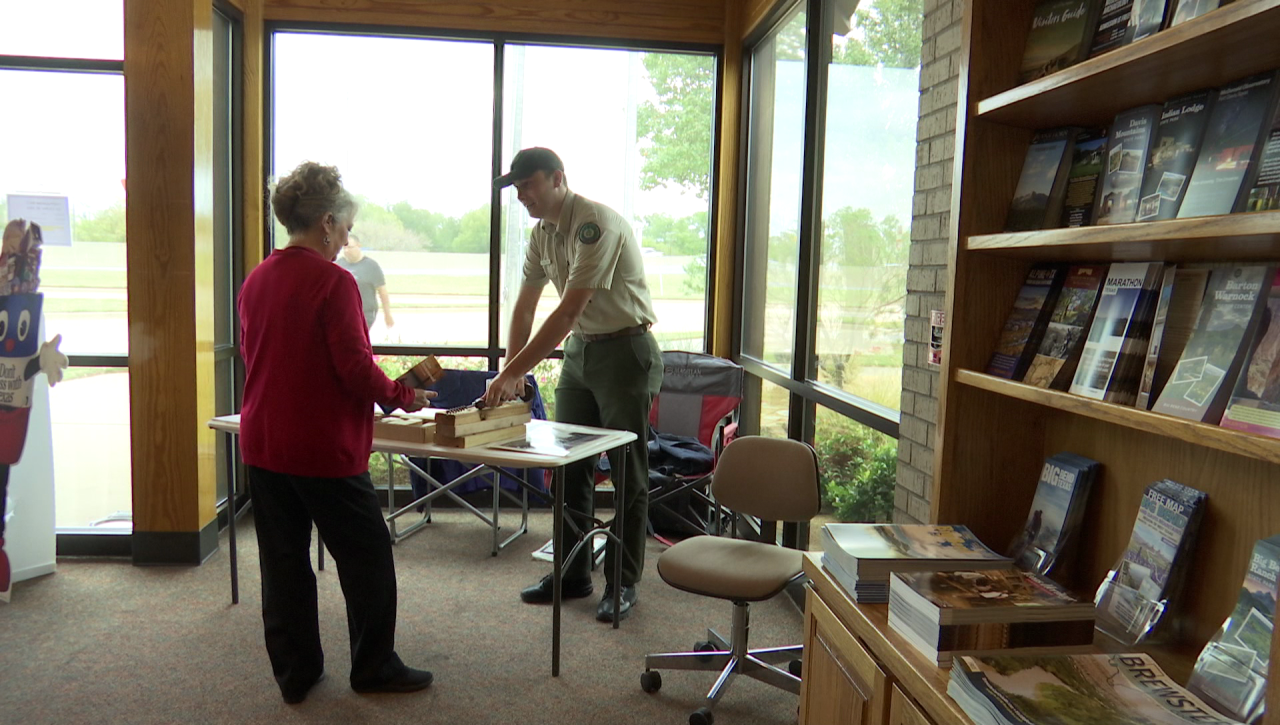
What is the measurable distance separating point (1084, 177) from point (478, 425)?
198 centimetres

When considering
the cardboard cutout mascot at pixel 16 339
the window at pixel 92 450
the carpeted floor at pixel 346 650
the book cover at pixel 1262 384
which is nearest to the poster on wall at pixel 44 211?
the cardboard cutout mascot at pixel 16 339

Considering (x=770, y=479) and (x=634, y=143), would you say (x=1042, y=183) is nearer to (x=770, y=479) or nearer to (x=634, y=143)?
(x=770, y=479)

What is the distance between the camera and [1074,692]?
1.14m

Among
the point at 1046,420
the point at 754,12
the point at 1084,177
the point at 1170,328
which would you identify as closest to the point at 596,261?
the point at 1046,420

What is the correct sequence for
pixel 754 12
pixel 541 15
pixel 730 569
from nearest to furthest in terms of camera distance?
pixel 730 569, pixel 754 12, pixel 541 15

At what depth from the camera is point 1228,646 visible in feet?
3.86

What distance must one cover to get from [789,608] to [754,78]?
110 inches

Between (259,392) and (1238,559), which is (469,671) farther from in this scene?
(1238,559)

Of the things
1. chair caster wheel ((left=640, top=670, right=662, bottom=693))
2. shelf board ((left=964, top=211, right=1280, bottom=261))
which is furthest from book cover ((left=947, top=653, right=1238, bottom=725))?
chair caster wheel ((left=640, top=670, right=662, bottom=693))

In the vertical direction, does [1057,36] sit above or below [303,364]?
above

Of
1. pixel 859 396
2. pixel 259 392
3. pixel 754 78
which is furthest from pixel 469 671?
pixel 754 78

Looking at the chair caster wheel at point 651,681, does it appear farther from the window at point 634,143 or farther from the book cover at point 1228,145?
the window at point 634,143

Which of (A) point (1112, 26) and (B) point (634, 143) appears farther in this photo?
(B) point (634, 143)

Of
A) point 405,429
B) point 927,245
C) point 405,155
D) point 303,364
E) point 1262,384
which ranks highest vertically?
point 405,155
